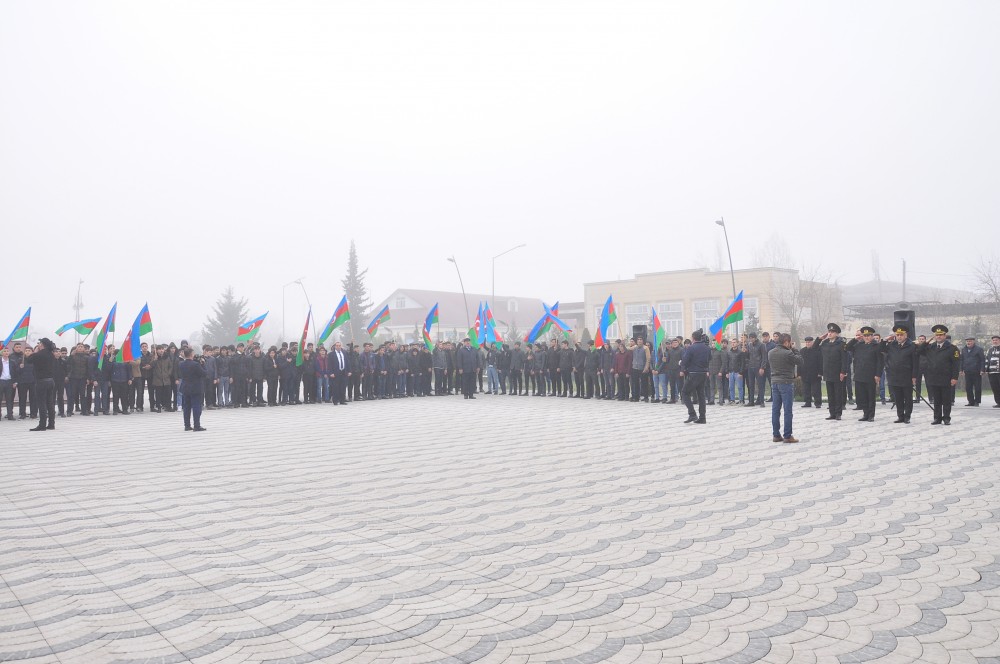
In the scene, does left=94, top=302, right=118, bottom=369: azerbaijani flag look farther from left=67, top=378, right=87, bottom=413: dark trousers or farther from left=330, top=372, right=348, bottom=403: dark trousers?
left=330, top=372, right=348, bottom=403: dark trousers

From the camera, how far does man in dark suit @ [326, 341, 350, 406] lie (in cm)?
2567

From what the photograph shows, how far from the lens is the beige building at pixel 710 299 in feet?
235

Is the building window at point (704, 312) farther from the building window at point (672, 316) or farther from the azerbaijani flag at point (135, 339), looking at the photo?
the azerbaijani flag at point (135, 339)

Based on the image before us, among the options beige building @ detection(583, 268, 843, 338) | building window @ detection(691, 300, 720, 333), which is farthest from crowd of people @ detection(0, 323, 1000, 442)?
building window @ detection(691, 300, 720, 333)

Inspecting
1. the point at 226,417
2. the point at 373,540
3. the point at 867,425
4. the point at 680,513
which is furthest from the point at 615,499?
the point at 226,417

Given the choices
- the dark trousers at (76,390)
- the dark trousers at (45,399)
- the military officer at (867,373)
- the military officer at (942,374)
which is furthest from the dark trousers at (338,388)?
the military officer at (942,374)

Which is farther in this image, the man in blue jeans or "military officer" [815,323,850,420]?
"military officer" [815,323,850,420]

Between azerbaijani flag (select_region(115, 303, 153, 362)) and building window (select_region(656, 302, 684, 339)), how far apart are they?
198 ft

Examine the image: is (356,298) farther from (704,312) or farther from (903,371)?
(903,371)

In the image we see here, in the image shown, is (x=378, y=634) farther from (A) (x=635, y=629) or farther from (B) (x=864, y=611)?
(B) (x=864, y=611)

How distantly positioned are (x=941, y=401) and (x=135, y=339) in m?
19.2

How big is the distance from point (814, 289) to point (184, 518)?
235 ft

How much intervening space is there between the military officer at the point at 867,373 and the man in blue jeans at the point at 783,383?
376 centimetres

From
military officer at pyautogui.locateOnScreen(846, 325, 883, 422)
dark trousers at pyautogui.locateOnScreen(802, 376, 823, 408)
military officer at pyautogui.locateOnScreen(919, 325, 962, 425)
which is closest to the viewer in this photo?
military officer at pyautogui.locateOnScreen(919, 325, 962, 425)
